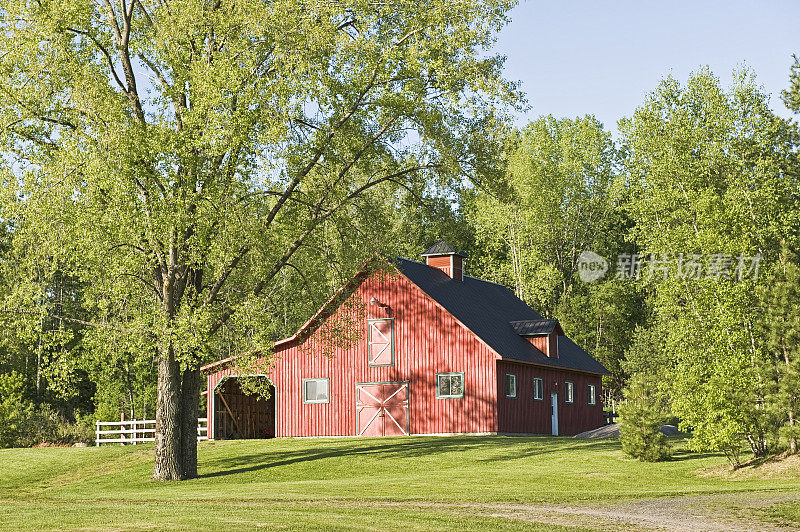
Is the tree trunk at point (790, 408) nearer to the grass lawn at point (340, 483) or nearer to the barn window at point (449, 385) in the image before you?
the grass lawn at point (340, 483)

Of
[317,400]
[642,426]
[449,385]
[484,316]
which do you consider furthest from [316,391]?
[642,426]

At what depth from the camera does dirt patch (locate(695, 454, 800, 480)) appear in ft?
77.9

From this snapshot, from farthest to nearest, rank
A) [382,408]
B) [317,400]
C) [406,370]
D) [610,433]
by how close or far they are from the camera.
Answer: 1. [317,400]
2. [610,433]
3. [382,408]
4. [406,370]

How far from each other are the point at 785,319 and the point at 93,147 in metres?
17.9

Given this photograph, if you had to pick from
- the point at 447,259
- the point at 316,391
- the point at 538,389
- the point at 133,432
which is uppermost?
the point at 447,259

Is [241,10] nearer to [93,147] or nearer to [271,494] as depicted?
[93,147]

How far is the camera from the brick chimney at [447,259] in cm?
4372

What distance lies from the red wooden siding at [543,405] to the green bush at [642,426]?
9.18 m

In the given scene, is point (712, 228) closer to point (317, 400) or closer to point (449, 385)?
point (449, 385)

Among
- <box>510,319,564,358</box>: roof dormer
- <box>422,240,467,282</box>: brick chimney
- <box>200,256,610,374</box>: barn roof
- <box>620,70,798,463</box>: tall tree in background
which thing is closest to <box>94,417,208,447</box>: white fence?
<box>200,256,610,374</box>: barn roof

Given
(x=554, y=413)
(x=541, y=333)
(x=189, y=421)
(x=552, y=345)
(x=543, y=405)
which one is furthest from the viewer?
(x=554, y=413)

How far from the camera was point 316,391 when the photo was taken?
40.5 metres

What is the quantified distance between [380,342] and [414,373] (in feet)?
6.25

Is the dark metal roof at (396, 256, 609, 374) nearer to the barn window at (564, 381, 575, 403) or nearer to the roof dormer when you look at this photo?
the roof dormer
